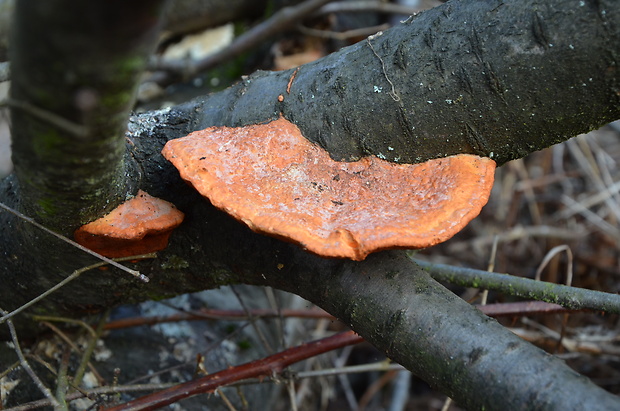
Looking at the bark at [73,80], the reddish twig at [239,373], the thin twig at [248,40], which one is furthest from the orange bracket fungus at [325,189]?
the thin twig at [248,40]

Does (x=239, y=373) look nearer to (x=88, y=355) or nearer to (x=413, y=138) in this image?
(x=88, y=355)

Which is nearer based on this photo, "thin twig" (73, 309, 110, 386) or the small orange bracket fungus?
the small orange bracket fungus

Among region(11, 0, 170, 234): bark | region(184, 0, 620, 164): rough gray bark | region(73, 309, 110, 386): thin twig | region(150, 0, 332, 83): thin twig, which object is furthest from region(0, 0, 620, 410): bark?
region(150, 0, 332, 83): thin twig

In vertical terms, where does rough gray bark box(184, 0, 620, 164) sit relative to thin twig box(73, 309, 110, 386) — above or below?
above

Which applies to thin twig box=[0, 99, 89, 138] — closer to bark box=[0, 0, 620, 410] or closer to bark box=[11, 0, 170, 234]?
bark box=[11, 0, 170, 234]

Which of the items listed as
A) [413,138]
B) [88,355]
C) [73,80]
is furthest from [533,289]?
[88,355]

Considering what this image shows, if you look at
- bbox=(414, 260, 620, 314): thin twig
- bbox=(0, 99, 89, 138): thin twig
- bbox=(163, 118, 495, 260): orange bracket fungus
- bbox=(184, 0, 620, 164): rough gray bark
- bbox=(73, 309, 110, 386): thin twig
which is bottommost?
bbox=(73, 309, 110, 386): thin twig

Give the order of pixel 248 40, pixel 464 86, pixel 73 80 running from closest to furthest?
1. pixel 73 80
2. pixel 464 86
3. pixel 248 40
